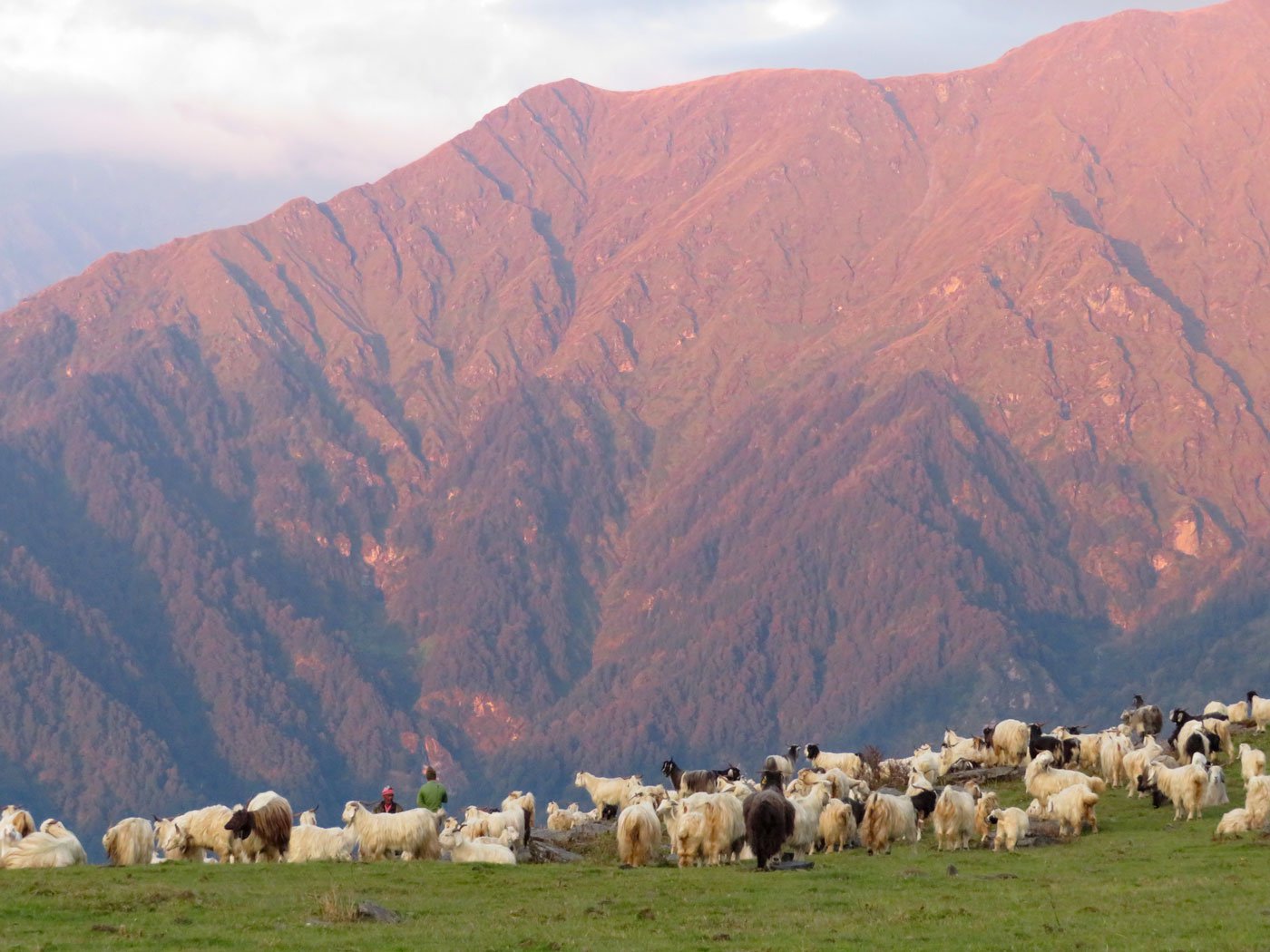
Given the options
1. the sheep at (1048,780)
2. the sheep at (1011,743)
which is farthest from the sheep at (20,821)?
the sheep at (1011,743)

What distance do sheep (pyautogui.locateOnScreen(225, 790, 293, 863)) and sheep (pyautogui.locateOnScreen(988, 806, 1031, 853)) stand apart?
59.7 feet

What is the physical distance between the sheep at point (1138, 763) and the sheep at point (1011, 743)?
28.8 ft

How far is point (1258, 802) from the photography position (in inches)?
1695

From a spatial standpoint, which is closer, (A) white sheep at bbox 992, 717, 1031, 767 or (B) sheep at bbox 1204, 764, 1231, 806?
(B) sheep at bbox 1204, 764, 1231, 806

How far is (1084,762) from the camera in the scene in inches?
2408

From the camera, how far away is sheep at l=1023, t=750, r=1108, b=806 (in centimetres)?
5119

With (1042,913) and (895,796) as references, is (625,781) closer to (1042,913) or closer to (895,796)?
(895,796)

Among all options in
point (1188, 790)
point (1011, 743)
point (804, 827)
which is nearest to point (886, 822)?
point (804, 827)

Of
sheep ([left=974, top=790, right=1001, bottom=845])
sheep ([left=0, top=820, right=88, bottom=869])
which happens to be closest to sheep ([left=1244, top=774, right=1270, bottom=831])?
sheep ([left=974, top=790, right=1001, bottom=845])

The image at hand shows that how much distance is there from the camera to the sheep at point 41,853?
131ft

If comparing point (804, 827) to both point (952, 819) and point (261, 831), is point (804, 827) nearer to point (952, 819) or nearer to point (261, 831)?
point (952, 819)

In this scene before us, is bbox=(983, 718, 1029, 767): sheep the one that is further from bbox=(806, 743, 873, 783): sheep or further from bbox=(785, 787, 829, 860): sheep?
bbox=(785, 787, 829, 860): sheep

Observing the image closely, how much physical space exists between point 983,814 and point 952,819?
6.32 ft

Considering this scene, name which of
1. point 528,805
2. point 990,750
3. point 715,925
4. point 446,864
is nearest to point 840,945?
point 715,925
